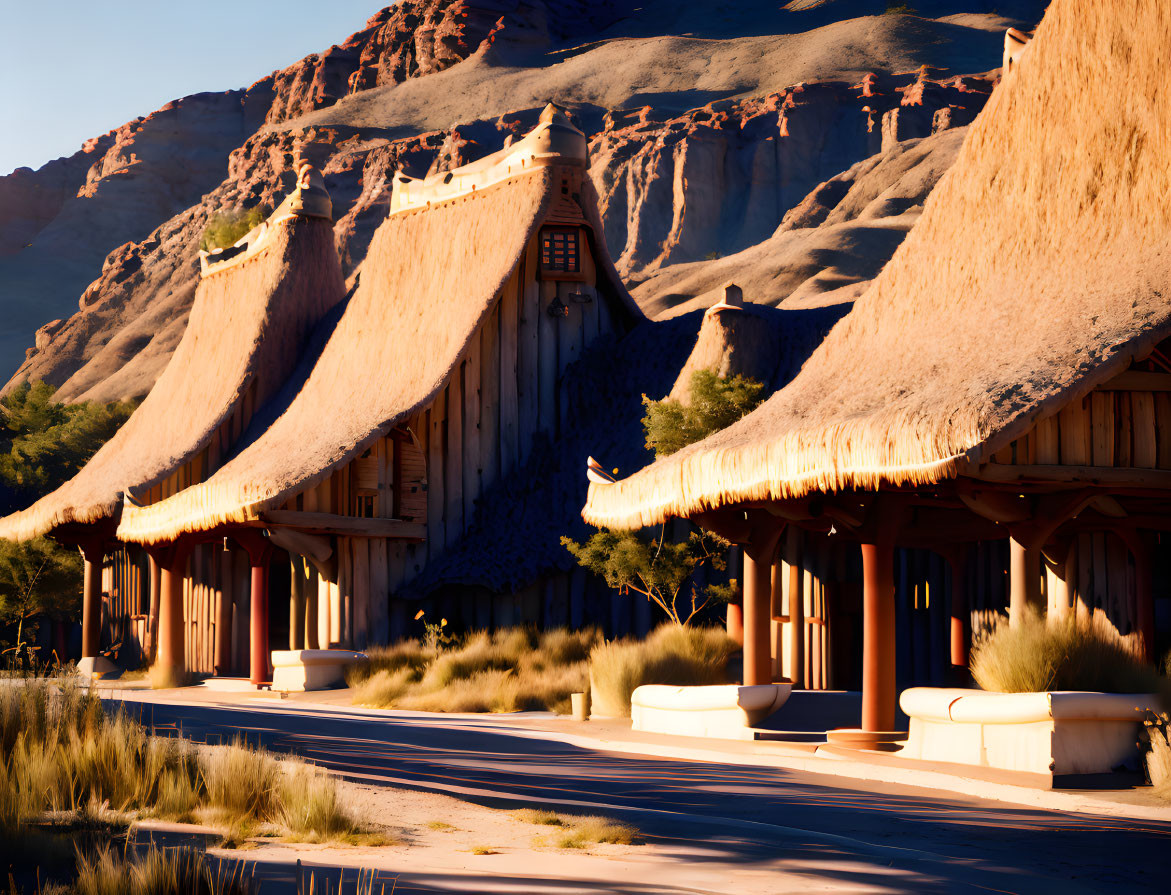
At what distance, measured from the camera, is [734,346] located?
1878 cm

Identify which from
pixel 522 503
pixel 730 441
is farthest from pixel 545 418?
pixel 730 441

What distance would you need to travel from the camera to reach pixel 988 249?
11.4 m

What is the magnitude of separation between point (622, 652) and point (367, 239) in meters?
68.2

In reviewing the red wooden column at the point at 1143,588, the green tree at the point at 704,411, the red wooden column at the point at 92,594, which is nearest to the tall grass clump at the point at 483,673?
the green tree at the point at 704,411

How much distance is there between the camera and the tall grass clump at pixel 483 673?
15164 mm

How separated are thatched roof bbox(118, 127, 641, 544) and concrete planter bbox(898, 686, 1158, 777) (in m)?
11.4

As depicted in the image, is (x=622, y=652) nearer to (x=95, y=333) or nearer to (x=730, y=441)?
(x=730, y=441)

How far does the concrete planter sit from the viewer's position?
26.0 ft

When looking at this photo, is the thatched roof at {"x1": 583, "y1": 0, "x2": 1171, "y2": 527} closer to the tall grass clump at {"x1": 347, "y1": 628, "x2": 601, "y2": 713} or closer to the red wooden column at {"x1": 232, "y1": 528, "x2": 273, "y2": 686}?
the tall grass clump at {"x1": 347, "y1": 628, "x2": 601, "y2": 713}

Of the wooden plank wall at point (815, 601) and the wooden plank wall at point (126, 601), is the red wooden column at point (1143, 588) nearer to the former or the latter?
the wooden plank wall at point (815, 601)

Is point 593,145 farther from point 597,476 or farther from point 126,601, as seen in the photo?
point 597,476

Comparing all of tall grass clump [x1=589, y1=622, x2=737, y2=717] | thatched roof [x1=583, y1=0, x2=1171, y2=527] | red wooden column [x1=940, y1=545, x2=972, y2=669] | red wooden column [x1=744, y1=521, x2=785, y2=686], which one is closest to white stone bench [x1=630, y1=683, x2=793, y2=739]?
red wooden column [x1=744, y1=521, x2=785, y2=686]

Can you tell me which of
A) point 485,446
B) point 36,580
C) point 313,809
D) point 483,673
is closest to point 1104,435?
point 313,809

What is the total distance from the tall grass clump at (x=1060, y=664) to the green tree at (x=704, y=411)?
8.13 meters
